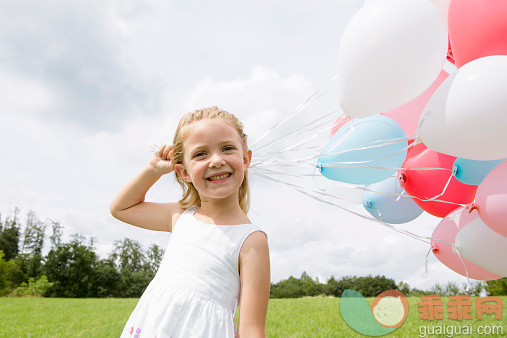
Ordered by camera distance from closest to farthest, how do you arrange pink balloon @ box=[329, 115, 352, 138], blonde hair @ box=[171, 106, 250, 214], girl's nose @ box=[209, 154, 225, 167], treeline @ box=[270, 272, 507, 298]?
1. girl's nose @ box=[209, 154, 225, 167]
2. blonde hair @ box=[171, 106, 250, 214]
3. pink balloon @ box=[329, 115, 352, 138]
4. treeline @ box=[270, 272, 507, 298]

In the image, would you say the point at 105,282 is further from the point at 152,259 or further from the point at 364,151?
the point at 364,151

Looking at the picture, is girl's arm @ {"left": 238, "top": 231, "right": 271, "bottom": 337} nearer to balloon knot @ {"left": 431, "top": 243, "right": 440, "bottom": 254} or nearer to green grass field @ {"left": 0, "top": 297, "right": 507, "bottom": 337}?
balloon knot @ {"left": 431, "top": 243, "right": 440, "bottom": 254}

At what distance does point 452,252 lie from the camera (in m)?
2.25

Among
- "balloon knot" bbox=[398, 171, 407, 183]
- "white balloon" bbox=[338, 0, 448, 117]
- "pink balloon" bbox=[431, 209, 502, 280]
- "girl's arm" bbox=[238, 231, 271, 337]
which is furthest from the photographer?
"balloon knot" bbox=[398, 171, 407, 183]

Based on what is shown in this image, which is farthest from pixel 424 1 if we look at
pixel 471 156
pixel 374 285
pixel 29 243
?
pixel 29 243

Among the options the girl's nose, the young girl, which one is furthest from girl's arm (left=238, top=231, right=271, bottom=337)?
the girl's nose

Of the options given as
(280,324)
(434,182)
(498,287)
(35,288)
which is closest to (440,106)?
(434,182)

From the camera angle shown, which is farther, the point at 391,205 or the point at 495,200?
A: the point at 391,205

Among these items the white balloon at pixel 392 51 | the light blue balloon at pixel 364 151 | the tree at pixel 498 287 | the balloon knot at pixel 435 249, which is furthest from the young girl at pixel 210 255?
the tree at pixel 498 287

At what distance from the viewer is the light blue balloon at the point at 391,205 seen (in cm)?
267

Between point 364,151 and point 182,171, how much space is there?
41.0 inches

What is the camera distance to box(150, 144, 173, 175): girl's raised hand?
165 centimetres

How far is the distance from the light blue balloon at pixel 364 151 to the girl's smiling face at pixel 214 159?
0.86 metres

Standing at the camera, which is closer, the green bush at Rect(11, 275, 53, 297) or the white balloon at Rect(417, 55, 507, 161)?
the white balloon at Rect(417, 55, 507, 161)
